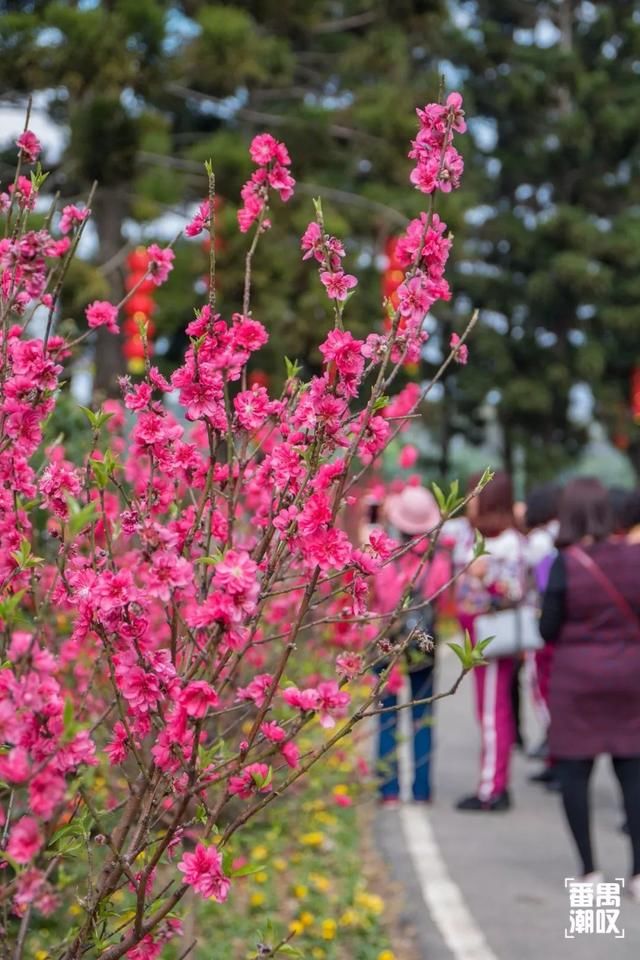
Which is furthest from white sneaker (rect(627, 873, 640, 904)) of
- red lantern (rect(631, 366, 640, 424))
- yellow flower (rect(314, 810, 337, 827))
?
red lantern (rect(631, 366, 640, 424))

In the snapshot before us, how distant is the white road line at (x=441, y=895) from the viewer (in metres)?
4.68

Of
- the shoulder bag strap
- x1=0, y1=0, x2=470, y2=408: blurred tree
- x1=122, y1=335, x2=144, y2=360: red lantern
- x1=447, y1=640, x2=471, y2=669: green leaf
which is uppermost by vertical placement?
x1=0, y1=0, x2=470, y2=408: blurred tree

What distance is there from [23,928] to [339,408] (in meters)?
0.98

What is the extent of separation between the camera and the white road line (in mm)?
4680

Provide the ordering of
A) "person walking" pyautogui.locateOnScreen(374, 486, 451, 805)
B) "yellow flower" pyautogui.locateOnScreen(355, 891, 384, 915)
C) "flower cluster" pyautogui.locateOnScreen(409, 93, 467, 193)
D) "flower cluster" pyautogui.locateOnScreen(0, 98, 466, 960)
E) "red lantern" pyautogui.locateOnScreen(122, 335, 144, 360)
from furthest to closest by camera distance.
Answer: "red lantern" pyautogui.locateOnScreen(122, 335, 144, 360) < "person walking" pyautogui.locateOnScreen(374, 486, 451, 805) < "yellow flower" pyautogui.locateOnScreen(355, 891, 384, 915) < "flower cluster" pyautogui.locateOnScreen(409, 93, 467, 193) < "flower cluster" pyautogui.locateOnScreen(0, 98, 466, 960)

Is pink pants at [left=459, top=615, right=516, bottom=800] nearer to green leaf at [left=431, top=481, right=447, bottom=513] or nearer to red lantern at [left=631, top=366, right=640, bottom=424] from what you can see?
green leaf at [left=431, top=481, right=447, bottom=513]

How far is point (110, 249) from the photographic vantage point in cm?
1426

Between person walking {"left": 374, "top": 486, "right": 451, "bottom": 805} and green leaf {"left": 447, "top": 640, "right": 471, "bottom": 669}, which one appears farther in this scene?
person walking {"left": 374, "top": 486, "right": 451, "bottom": 805}

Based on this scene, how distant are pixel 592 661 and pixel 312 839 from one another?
1647 millimetres

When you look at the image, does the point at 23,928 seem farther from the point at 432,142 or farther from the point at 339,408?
the point at 432,142

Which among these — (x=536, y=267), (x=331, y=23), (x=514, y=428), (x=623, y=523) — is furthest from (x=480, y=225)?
(x=623, y=523)

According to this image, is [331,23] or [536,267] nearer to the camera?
[331,23]

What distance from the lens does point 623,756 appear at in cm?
531

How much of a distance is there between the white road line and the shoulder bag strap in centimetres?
135
